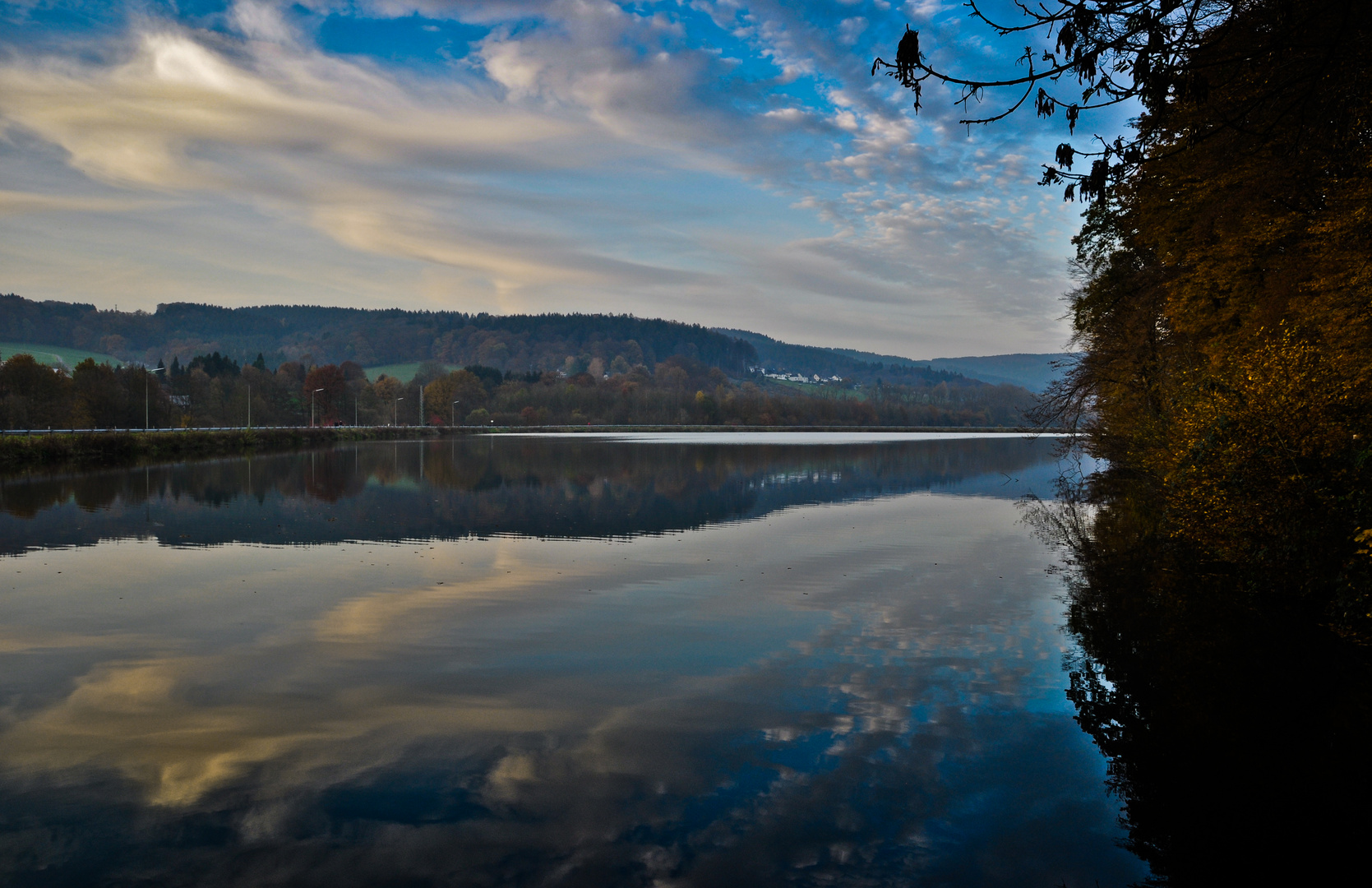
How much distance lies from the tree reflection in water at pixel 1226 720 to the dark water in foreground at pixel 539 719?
480 millimetres

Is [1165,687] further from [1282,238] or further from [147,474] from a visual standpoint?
[147,474]

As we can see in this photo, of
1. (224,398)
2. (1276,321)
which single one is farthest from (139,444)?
(224,398)

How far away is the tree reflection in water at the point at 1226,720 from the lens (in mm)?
6773

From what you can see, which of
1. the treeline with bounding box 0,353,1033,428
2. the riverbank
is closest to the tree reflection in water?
the riverbank

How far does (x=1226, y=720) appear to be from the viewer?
948 cm

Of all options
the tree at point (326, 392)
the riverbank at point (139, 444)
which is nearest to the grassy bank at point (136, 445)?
the riverbank at point (139, 444)

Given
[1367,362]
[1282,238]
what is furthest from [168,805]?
[1282,238]

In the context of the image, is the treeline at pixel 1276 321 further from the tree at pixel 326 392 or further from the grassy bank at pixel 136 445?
the tree at pixel 326 392

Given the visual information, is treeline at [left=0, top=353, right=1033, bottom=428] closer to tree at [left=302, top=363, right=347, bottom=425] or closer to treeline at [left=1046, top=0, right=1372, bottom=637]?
tree at [left=302, top=363, right=347, bottom=425]

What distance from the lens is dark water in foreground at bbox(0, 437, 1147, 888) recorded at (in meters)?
6.68

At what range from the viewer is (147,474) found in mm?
47656

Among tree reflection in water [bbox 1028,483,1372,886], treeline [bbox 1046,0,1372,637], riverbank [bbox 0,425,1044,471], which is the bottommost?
riverbank [bbox 0,425,1044,471]

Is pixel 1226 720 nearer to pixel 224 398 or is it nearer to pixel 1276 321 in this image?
pixel 1276 321

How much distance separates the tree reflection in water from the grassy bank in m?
56.4
